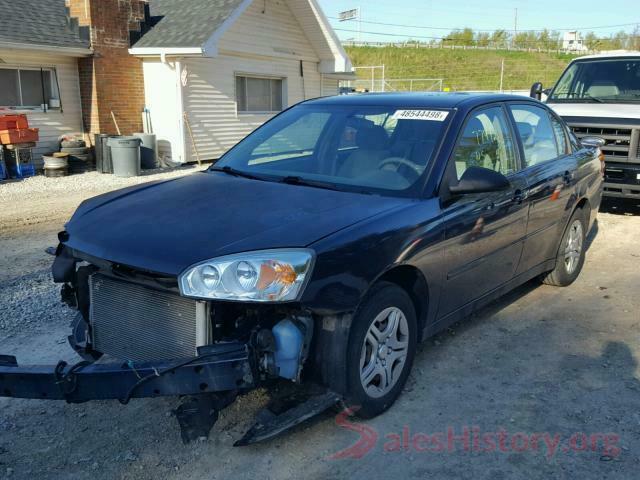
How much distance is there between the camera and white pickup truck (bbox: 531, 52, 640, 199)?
8.66 meters

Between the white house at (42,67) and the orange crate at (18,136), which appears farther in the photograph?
the white house at (42,67)

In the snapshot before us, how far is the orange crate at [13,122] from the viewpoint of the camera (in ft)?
38.0

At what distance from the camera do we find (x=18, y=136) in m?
11.7

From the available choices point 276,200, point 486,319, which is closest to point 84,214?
point 276,200

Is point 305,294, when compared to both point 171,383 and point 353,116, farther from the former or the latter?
point 353,116

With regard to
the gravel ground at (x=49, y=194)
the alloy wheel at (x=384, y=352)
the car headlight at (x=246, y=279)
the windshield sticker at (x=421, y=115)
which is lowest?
the gravel ground at (x=49, y=194)

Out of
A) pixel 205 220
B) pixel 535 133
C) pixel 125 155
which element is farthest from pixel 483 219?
pixel 125 155

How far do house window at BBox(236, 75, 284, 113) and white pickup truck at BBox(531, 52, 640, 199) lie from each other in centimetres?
847

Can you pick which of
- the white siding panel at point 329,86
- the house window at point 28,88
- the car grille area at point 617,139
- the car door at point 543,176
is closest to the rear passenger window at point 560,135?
the car door at point 543,176

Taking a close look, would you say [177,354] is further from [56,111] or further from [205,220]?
[56,111]

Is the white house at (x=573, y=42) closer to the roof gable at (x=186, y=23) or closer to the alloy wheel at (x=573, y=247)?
the roof gable at (x=186, y=23)

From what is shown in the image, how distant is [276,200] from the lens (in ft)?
11.6

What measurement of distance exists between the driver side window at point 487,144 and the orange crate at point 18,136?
33.1ft

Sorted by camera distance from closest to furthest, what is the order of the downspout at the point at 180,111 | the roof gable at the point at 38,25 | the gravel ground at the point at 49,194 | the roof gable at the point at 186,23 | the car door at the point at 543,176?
the car door at the point at 543,176
the gravel ground at the point at 49,194
the roof gable at the point at 38,25
the roof gable at the point at 186,23
the downspout at the point at 180,111
